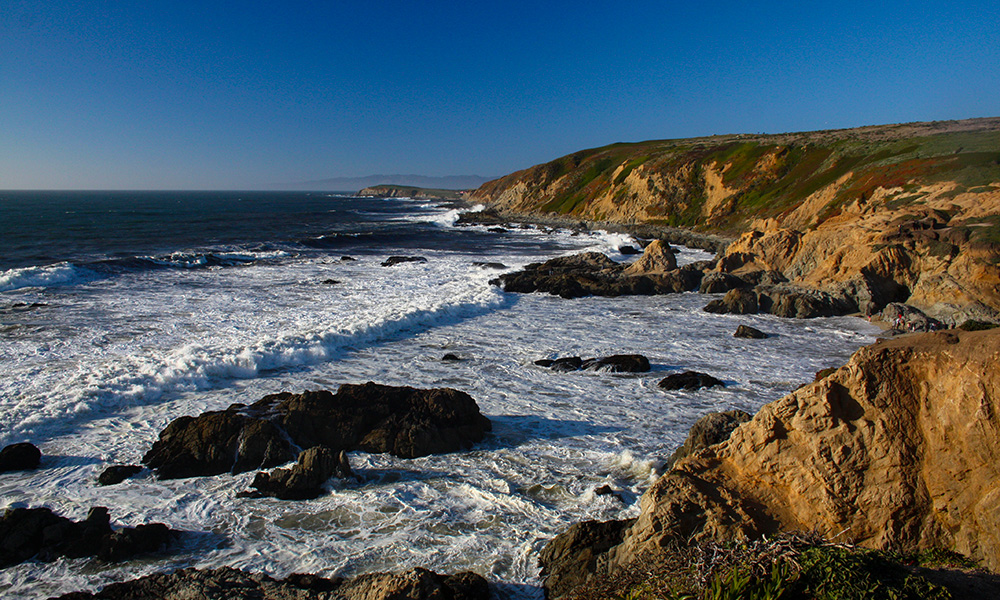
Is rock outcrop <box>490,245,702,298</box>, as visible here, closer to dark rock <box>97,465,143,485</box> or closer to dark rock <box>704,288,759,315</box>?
dark rock <box>704,288,759,315</box>

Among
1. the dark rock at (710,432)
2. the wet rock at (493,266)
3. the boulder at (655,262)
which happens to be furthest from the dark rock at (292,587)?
the wet rock at (493,266)

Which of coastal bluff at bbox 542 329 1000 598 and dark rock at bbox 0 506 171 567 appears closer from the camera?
coastal bluff at bbox 542 329 1000 598

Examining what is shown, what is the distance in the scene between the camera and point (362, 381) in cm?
1477

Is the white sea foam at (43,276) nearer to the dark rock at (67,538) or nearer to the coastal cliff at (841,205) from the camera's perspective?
the dark rock at (67,538)

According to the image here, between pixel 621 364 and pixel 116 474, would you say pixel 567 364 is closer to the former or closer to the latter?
pixel 621 364

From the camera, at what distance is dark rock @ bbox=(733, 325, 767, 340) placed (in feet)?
62.5

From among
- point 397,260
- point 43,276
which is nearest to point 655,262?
point 397,260

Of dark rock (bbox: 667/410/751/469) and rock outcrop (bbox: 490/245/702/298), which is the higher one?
rock outcrop (bbox: 490/245/702/298)

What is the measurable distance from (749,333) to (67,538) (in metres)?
19.2

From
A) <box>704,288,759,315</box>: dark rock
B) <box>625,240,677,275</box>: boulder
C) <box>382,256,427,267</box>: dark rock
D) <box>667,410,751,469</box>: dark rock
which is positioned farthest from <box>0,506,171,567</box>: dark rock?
<box>382,256,427,267</box>: dark rock

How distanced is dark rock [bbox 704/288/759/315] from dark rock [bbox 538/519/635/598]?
18.6 m

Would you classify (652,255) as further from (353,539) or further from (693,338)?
(353,539)

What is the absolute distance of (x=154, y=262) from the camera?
37.0 metres

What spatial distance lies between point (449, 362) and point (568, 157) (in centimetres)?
10417
